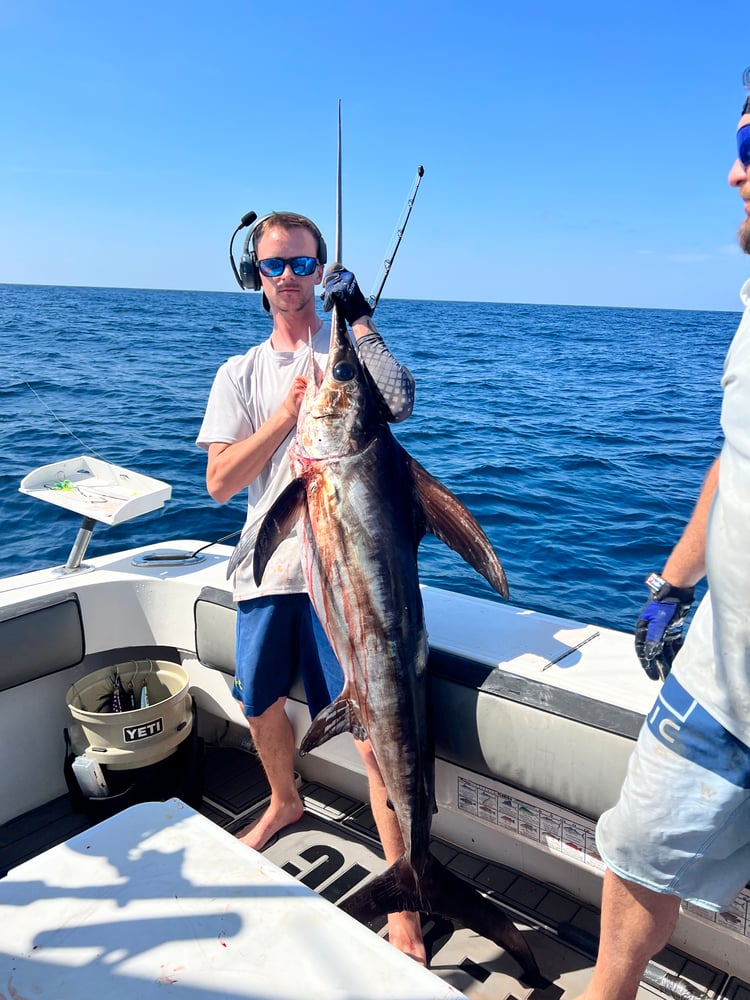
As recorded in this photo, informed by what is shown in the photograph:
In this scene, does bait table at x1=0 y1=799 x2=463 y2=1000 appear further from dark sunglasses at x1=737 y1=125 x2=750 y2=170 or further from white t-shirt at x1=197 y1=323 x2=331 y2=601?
dark sunglasses at x1=737 y1=125 x2=750 y2=170

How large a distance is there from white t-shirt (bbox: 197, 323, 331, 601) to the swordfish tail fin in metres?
0.97

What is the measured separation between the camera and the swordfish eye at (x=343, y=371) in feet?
7.03

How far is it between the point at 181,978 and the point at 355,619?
3.38 ft

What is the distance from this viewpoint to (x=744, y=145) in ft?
5.44

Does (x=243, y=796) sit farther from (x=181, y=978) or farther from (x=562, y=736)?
(x=181, y=978)

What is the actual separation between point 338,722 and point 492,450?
9.96 m

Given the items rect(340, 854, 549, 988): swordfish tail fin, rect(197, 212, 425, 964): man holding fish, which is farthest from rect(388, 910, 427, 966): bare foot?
rect(340, 854, 549, 988): swordfish tail fin

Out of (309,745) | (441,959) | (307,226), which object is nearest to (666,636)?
(309,745)

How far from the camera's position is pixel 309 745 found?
233cm

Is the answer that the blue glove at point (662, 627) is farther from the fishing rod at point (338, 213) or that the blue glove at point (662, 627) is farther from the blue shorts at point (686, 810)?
the fishing rod at point (338, 213)

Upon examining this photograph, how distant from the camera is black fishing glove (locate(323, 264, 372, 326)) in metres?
2.18

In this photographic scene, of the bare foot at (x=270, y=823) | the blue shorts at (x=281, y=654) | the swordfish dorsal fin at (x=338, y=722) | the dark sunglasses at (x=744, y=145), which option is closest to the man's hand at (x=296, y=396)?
the blue shorts at (x=281, y=654)

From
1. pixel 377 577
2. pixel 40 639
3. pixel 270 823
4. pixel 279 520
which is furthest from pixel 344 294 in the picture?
pixel 270 823

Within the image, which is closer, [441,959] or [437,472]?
[441,959]
